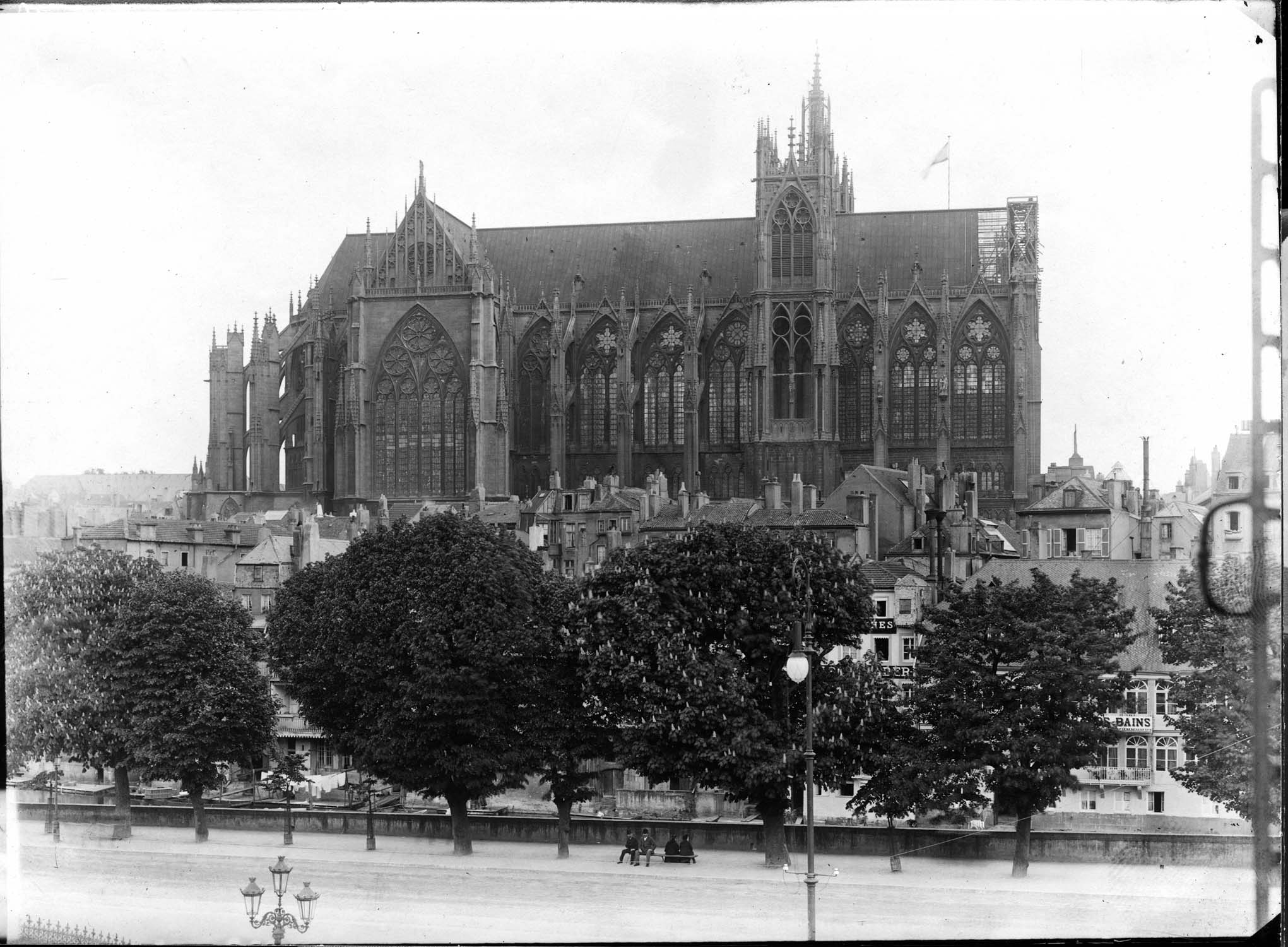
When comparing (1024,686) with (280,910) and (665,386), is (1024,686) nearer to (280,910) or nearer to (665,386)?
(280,910)

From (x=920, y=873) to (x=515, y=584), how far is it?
45.0 feet

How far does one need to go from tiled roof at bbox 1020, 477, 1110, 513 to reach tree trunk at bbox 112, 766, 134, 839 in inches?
1374

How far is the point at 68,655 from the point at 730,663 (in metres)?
18.4

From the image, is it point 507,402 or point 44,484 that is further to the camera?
point 507,402

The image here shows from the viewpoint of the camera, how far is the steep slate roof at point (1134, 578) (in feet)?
170

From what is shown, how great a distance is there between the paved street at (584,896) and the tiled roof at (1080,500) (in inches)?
998

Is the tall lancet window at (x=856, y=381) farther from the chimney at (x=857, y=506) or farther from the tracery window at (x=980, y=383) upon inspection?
the chimney at (x=857, y=506)

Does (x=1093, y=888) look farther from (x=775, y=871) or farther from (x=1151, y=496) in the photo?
(x=1151, y=496)

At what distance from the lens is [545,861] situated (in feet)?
146

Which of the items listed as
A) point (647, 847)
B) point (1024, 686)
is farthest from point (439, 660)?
point (1024, 686)

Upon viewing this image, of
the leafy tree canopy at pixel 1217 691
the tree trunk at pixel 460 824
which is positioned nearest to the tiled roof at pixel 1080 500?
the leafy tree canopy at pixel 1217 691

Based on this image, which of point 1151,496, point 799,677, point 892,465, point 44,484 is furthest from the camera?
point 892,465

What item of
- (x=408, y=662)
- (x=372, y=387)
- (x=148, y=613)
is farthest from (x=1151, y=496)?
(x=372, y=387)

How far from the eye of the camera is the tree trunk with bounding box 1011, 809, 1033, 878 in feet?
139
